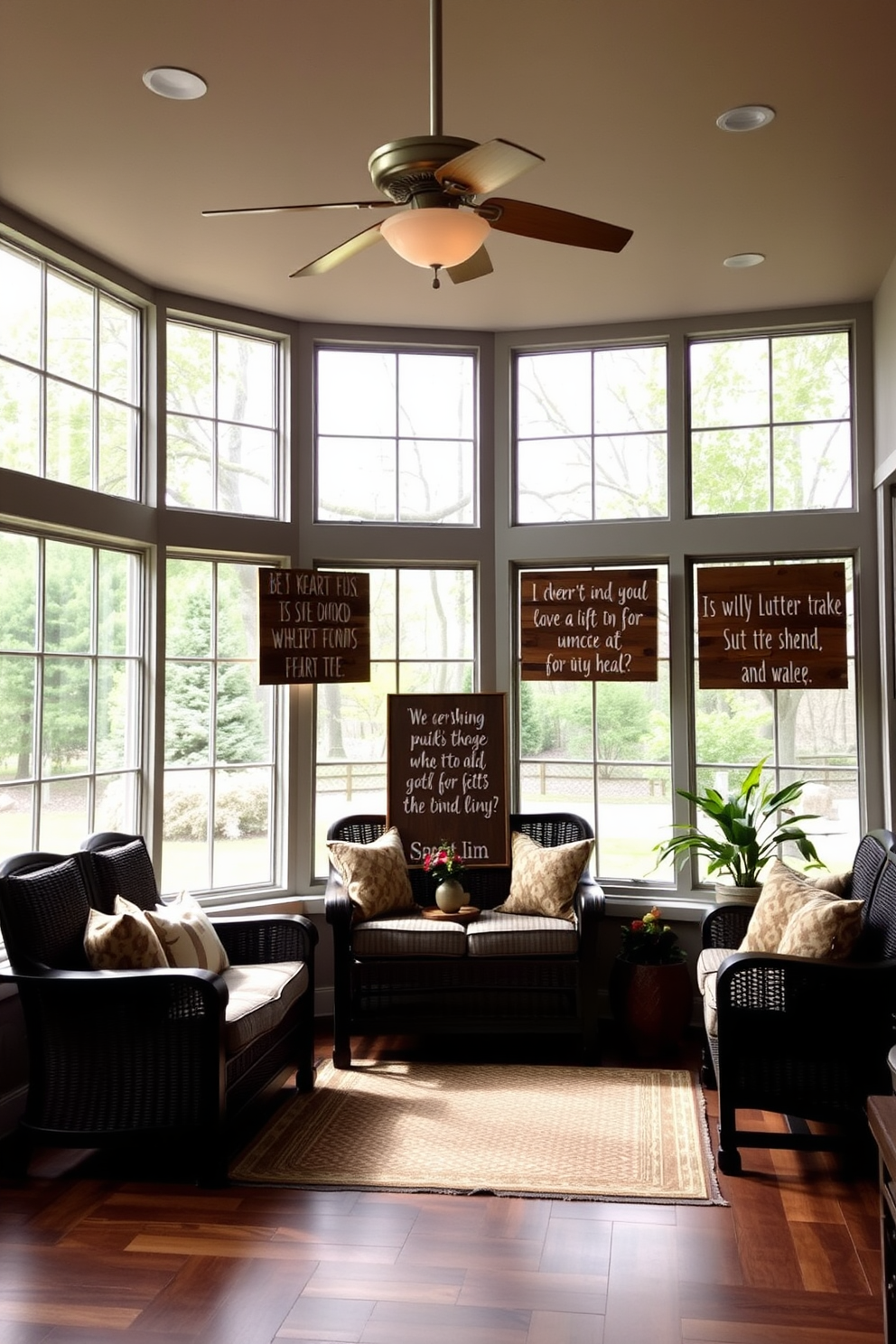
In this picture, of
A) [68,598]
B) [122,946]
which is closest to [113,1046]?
[122,946]

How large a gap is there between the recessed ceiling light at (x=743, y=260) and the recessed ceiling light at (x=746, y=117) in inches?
44.7

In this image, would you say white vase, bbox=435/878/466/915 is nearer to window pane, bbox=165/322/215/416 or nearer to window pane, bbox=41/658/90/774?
window pane, bbox=41/658/90/774

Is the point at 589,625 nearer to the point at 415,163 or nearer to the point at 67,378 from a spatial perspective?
the point at 67,378

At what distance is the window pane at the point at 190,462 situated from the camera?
16.9 feet

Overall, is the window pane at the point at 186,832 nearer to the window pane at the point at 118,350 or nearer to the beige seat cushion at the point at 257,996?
the beige seat cushion at the point at 257,996

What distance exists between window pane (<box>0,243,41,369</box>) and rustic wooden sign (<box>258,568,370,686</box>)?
1.45m

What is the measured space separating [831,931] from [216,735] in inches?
113

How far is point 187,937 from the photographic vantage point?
3.98m

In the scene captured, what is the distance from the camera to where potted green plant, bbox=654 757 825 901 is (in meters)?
4.91

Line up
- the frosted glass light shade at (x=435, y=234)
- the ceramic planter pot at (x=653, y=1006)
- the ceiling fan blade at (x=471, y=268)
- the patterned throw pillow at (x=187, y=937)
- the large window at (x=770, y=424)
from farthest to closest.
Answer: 1. the large window at (x=770, y=424)
2. the ceramic planter pot at (x=653, y=1006)
3. the patterned throw pillow at (x=187, y=937)
4. the ceiling fan blade at (x=471, y=268)
5. the frosted glass light shade at (x=435, y=234)

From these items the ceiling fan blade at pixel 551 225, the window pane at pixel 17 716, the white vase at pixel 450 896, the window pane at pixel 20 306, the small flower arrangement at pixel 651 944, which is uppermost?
the window pane at pixel 20 306

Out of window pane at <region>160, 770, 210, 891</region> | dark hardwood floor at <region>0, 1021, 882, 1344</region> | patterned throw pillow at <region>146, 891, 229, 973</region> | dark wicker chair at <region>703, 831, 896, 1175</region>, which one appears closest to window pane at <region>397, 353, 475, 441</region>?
window pane at <region>160, 770, 210, 891</region>

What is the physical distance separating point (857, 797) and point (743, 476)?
162cm

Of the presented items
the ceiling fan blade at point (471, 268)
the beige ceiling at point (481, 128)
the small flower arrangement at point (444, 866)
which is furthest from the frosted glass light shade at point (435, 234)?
the small flower arrangement at point (444, 866)
